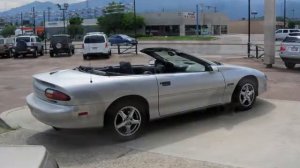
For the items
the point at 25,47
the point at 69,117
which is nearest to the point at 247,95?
the point at 69,117

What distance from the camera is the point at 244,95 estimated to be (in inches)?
341

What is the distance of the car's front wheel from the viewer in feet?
28.0

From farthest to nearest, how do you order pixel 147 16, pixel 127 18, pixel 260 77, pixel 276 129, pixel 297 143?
1. pixel 147 16
2. pixel 127 18
3. pixel 260 77
4. pixel 276 129
5. pixel 297 143

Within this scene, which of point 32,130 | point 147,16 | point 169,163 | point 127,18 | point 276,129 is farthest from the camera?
point 147,16

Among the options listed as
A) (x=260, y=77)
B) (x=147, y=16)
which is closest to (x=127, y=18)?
(x=147, y=16)

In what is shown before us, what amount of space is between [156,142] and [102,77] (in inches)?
49.8

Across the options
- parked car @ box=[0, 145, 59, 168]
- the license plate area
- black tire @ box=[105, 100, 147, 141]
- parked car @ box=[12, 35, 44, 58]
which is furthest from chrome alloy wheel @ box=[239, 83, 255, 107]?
parked car @ box=[12, 35, 44, 58]

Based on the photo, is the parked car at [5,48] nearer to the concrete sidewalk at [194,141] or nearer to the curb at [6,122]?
the curb at [6,122]

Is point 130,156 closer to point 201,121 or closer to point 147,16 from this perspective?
point 201,121

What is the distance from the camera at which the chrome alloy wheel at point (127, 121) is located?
22.8ft

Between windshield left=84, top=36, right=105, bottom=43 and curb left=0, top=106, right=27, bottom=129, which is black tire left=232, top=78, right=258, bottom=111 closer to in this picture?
curb left=0, top=106, right=27, bottom=129

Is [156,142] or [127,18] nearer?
[156,142]

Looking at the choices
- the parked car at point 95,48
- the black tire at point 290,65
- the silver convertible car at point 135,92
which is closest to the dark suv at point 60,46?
the parked car at point 95,48

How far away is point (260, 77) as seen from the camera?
898 cm
